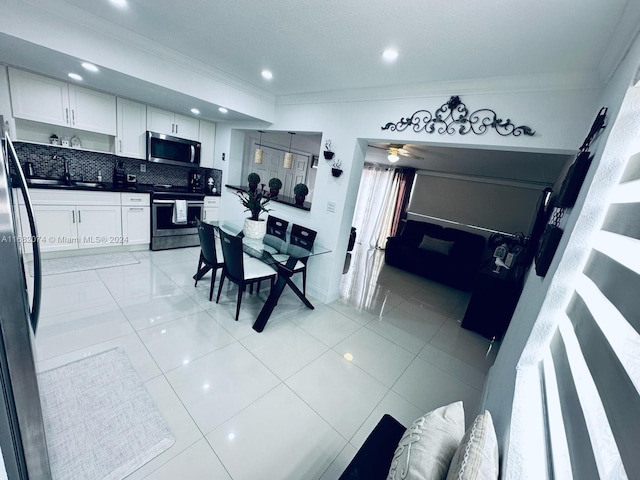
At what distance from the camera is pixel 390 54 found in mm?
1985

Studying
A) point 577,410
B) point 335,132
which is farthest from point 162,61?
point 577,410

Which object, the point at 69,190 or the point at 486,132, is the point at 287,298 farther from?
the point at 69,190

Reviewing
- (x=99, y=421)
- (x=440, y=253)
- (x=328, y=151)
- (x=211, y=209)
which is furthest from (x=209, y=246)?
(x=440, y=253)

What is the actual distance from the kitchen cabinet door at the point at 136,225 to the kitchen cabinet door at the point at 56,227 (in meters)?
→ 0.53

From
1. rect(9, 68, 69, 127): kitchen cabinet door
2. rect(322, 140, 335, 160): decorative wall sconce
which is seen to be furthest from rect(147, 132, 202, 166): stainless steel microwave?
rect(322, 140, 335, 160): decorative wall sconce

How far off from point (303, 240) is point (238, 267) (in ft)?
3.24

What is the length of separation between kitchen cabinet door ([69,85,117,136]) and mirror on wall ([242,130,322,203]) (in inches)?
78.0

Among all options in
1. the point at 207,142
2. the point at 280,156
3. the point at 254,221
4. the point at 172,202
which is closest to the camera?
the point at 254,221

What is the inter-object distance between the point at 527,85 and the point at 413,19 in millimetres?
Result: 1077

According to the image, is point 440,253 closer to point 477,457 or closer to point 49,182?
point 477,457

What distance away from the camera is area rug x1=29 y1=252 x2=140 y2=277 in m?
3.09

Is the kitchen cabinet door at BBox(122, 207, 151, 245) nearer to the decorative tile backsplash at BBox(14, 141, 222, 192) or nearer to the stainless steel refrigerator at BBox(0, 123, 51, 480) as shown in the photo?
the decorative tile backsplash at BBox(14, 141, 222, 192)

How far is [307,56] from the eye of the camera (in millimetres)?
2264

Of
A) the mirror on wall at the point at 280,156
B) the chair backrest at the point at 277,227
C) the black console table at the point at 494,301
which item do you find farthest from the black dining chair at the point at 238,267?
the black console table at the point at 494,301
